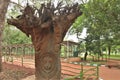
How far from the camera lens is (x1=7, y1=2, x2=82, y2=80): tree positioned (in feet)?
32.2

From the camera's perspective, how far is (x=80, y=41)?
133ft

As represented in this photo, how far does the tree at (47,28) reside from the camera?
9.83 metres

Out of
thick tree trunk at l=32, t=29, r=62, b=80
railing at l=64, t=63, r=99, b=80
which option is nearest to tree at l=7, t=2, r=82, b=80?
thick tree trunk at l=32, t=29, r=62, b=80

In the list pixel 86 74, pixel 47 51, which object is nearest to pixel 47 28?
pixel 47 51

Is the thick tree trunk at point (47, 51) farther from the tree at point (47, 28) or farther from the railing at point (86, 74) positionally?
the railing at point (86, 74)

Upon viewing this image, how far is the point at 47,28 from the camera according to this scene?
33.6 ft

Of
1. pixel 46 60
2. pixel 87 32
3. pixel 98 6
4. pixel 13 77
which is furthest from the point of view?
pixel 87 32

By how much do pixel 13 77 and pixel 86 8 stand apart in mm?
9964

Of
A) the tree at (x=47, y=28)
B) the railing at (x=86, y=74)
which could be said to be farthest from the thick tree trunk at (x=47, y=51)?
the railing at (x=86, y=74)

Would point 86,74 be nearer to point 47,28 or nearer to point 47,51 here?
point 47,51

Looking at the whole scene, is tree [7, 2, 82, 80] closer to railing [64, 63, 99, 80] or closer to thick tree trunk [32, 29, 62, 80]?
thick tree trunk [32, 29, 62, 80]

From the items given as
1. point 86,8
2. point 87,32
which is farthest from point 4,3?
point 87,32

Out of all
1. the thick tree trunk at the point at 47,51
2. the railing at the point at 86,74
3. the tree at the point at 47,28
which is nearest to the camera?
the railing at the point at 86,74

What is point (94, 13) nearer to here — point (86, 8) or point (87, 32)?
point (86, 8)
